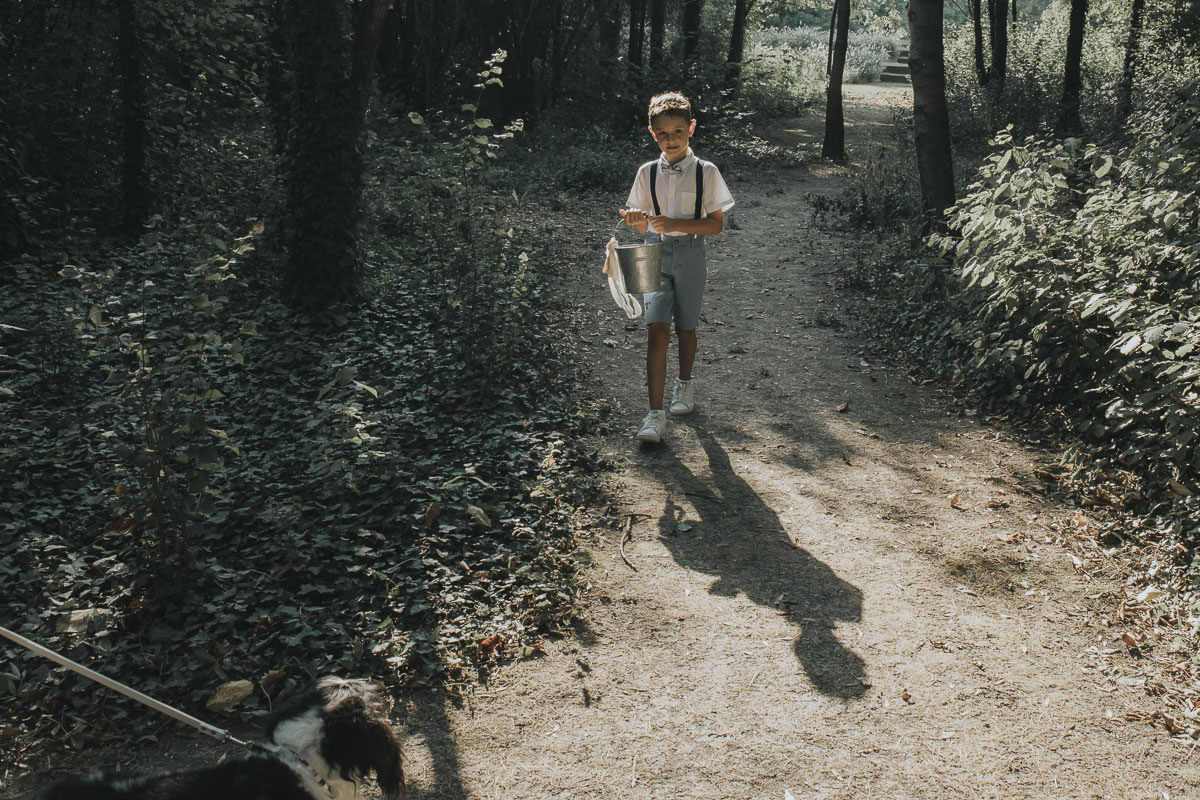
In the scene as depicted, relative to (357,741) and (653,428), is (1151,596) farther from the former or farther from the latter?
(357,741)

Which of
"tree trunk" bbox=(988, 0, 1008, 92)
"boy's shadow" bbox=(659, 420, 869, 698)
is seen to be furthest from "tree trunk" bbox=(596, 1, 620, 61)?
"boy's shadow" bbox=(659, 420, 869, 698)

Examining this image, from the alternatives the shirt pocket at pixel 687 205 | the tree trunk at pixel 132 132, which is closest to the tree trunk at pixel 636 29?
the tree trunk at pixel 132 132

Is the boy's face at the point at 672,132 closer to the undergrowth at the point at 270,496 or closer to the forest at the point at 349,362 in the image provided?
the forest at the point at 349,362

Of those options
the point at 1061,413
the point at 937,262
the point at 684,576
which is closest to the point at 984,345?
the point at 1061,413

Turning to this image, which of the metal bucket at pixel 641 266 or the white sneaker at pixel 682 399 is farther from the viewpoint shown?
the white sneaker at pixel 682 399

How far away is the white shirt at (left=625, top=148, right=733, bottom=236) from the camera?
590 cm

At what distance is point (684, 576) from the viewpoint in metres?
4.95

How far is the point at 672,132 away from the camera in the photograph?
5801 millimetres

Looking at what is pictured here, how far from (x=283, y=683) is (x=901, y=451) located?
4.49 m

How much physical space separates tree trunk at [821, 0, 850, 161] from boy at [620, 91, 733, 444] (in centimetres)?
1354

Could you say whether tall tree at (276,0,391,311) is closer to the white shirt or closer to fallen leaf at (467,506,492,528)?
the white shirt

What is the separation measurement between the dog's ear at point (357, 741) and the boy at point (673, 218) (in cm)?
383

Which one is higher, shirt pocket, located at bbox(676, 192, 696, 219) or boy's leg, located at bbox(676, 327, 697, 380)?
shirt pocket, located at bbox(676, 192, 696, 219)

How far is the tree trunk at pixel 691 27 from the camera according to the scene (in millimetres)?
23219
